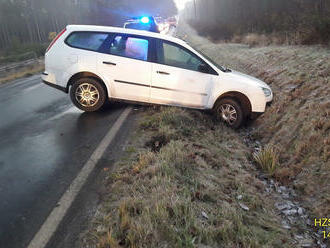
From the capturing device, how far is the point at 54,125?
6273 millimetres

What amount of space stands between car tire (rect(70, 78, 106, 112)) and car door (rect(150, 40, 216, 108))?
122 centimetres

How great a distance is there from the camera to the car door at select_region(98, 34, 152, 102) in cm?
653

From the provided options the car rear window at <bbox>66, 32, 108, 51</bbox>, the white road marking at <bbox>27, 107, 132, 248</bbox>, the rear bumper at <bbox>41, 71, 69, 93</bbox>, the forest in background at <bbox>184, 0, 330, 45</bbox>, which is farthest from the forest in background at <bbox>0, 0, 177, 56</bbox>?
the white road marking at <bbox>27, 107, 132, 248</bbox>

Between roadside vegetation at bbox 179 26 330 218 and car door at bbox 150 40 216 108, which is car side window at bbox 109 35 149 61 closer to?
car door at bbox 150 40 216 108

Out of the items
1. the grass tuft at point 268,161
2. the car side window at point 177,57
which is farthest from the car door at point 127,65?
the grass tuft at point 268,161

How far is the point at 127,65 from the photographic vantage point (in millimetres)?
6527

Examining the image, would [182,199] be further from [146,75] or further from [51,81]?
[51,81]

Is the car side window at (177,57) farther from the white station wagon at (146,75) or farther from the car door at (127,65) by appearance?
the car door at (127,65)

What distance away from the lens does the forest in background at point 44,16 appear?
58.3 metres

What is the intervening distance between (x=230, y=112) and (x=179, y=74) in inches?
58.6

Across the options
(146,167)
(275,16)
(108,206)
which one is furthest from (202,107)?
→ (275,16)

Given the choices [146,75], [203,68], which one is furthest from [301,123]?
[146,75]

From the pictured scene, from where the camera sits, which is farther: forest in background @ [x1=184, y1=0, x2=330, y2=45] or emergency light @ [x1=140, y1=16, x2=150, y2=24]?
emergency light @ [x1=140, y1=16, x2=150, y2=24]

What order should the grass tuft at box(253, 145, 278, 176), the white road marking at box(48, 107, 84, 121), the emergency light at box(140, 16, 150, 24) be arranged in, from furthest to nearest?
the emergency light at box(140, 16, 150, 24)
the white road marking at box(48, 107, 84, 121)
the grass tuft at box(253, 145, 278, 176)
